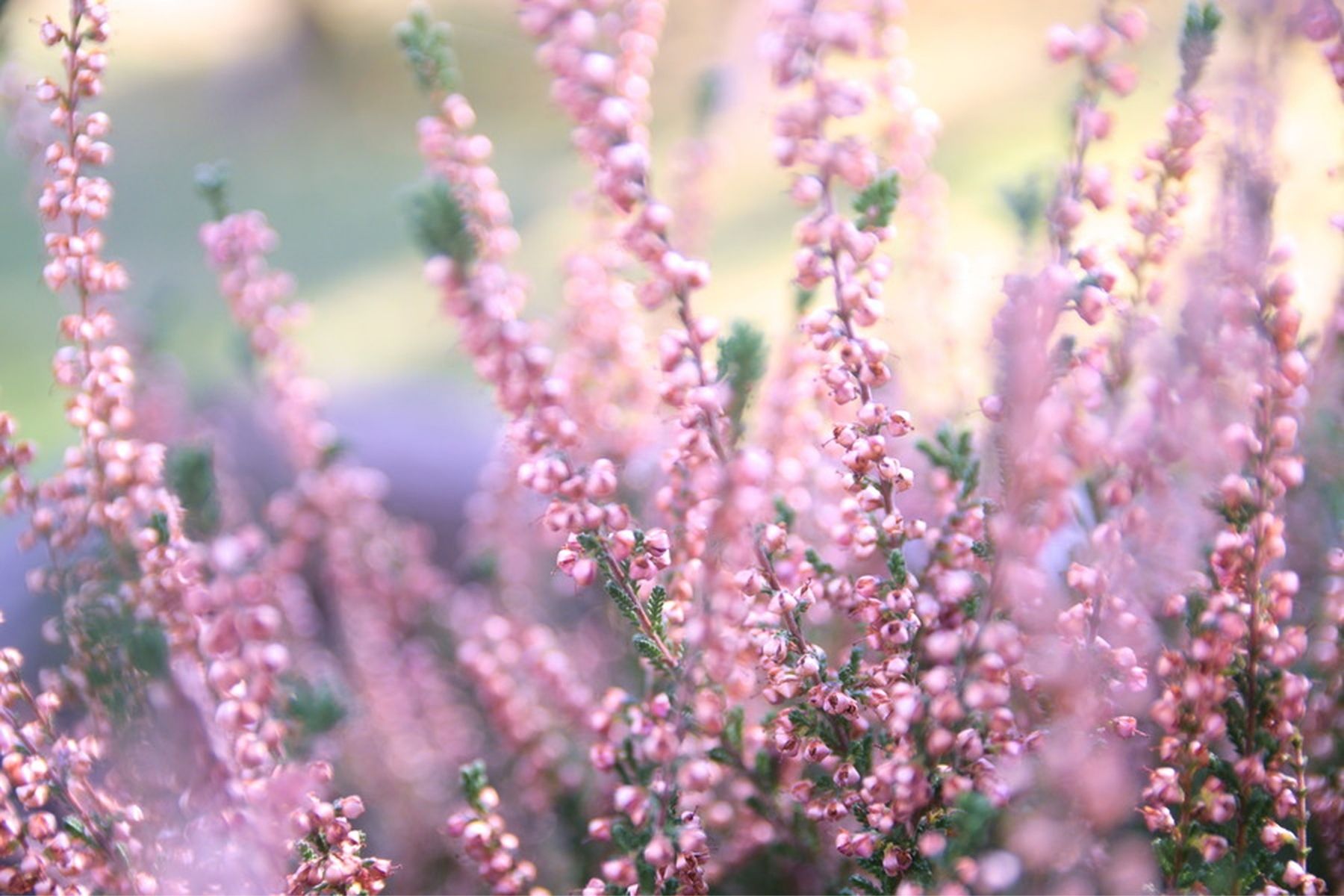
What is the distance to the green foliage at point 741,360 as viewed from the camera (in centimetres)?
48

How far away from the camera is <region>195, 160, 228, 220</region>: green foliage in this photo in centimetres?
73

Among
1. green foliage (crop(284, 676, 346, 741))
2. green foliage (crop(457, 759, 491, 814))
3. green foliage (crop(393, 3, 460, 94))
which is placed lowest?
green foliage (crop(457, 759, 491, 814))

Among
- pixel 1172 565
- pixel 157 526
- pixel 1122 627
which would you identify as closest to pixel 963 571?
pixel 1122 627

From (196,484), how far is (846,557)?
0.39 m

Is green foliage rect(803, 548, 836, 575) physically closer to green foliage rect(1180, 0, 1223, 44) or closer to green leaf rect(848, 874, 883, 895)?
green leaf rect(848, 874, 883, 895)

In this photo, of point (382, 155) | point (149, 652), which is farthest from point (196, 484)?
point (382, 155)

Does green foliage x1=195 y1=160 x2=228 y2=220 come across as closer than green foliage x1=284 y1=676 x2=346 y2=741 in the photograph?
No

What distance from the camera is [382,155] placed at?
2.86 m

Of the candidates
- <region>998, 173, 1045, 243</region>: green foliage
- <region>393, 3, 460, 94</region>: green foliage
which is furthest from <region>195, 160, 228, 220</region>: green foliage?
<region>998, 173, 1045, 243</region>: green foliage

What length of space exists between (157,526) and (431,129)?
254 mm

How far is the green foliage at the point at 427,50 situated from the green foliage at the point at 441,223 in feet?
0.47

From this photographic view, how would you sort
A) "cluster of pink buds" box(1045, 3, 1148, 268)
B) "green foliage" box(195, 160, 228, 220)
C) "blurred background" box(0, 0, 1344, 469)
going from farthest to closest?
"blurred background" box(0, 0, 1344, 469) < "green foliage" box(195, 160, 228, 220) < "cluster of pink buds" box(1045, 3, 1148, 268)

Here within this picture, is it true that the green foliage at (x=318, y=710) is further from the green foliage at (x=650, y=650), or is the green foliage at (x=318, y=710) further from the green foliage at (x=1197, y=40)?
the green foliage at (x=1197, y=40)

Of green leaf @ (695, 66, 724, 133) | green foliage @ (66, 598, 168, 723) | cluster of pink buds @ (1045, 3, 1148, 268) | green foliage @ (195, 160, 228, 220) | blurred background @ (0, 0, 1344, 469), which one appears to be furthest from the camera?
blurred background @ (0, 0, 1344, 469)
